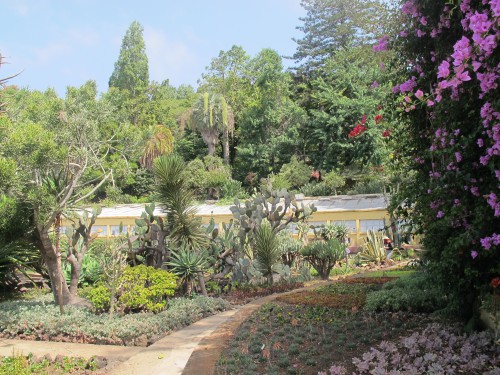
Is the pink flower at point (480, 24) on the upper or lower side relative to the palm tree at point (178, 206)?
upper

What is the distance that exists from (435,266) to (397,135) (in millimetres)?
1828

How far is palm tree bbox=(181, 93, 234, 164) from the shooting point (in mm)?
34906

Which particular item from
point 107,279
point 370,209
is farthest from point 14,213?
point 370,209

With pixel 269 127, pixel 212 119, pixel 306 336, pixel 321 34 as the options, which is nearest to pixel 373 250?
pixel 306 336

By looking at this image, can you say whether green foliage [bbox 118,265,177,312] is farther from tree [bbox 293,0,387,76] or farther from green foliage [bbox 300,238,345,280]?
tree [bbox 293,0,387,76]

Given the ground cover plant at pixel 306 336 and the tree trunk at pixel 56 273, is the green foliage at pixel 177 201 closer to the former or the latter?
the tree trunk at pixel 56 273

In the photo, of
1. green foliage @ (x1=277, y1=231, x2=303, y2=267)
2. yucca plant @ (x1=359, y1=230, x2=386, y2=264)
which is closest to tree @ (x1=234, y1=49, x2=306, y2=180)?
yucca plant @ (x1=359, y1=230, x2=386, y2=264)

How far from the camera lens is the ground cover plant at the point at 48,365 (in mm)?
5629

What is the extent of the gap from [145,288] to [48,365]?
8.90ft

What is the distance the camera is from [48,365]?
19.4 ft

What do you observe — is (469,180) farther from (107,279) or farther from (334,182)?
(334,182)

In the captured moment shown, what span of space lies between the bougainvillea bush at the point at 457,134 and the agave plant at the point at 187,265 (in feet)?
16.7

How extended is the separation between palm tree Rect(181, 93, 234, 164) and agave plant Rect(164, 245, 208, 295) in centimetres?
2559

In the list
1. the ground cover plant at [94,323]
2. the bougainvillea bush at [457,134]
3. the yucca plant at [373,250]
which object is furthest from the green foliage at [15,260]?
the yucca plant at [373,250]
